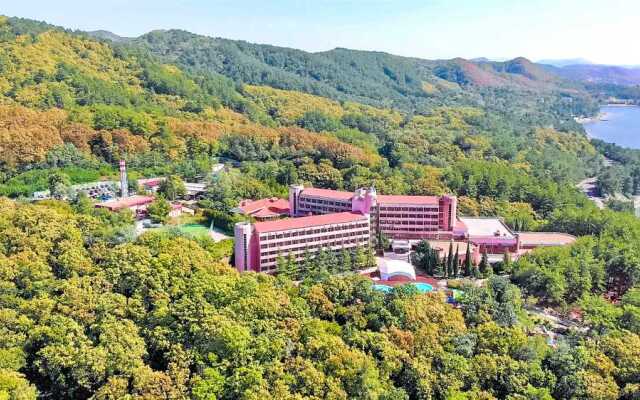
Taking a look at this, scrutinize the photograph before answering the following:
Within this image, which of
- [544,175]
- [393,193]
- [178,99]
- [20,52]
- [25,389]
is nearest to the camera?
[25,389]

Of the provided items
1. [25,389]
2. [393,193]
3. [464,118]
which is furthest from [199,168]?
[464,118]

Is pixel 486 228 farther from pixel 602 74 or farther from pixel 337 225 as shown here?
pixel 602 74

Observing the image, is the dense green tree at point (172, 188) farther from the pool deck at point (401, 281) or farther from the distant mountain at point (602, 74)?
the distant mountain at point (602, 74)

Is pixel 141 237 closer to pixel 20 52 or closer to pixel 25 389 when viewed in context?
pixel 25 389

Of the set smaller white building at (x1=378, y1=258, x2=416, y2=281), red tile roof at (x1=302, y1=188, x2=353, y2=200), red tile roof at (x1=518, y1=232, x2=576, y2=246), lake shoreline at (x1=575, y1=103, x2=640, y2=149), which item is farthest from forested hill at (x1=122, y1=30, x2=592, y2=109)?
smaller white building at (x1=378, y1=258, x2=416, y2=281)

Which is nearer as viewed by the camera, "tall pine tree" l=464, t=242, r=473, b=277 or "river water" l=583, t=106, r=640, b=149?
"tall pine tree" l=464, t=242, r=473, b=277

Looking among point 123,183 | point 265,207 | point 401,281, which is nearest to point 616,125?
point 265,207

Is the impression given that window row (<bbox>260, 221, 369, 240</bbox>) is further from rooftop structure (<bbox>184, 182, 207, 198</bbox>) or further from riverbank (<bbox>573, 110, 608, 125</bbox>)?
riverbank (<bbox>573, 110, 608, 125</bbox>)
